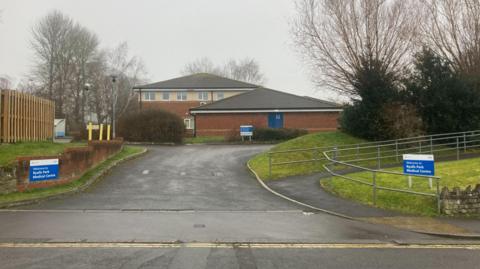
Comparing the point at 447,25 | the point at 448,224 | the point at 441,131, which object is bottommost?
the point at 448,224

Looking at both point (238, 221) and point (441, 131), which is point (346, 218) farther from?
point (441, 131)

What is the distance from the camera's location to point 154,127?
32781mm

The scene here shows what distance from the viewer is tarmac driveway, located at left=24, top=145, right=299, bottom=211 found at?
11.8 m

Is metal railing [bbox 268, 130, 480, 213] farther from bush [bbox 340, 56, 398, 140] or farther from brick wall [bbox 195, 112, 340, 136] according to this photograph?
brick wall [bbox 195, 112, 340, 136]

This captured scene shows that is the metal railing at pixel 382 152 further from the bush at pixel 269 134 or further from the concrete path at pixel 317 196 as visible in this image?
the bush at pixel 269 134

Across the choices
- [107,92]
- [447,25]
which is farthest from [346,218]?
[107,92]

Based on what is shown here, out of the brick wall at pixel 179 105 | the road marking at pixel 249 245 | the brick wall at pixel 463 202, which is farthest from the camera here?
the brick wall at pixel 179 105

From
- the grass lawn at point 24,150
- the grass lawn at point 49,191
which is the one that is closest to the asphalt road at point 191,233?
the grass lawn at point 49,191

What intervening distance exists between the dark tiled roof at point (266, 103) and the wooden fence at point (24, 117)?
22.3m

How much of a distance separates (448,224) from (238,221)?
490cm

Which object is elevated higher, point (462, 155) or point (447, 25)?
point (447, 25)

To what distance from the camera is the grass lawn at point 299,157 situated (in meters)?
18.3

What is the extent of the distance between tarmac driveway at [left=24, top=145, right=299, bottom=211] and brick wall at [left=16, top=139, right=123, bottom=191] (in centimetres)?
88

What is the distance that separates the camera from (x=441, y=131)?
77.7 feet
